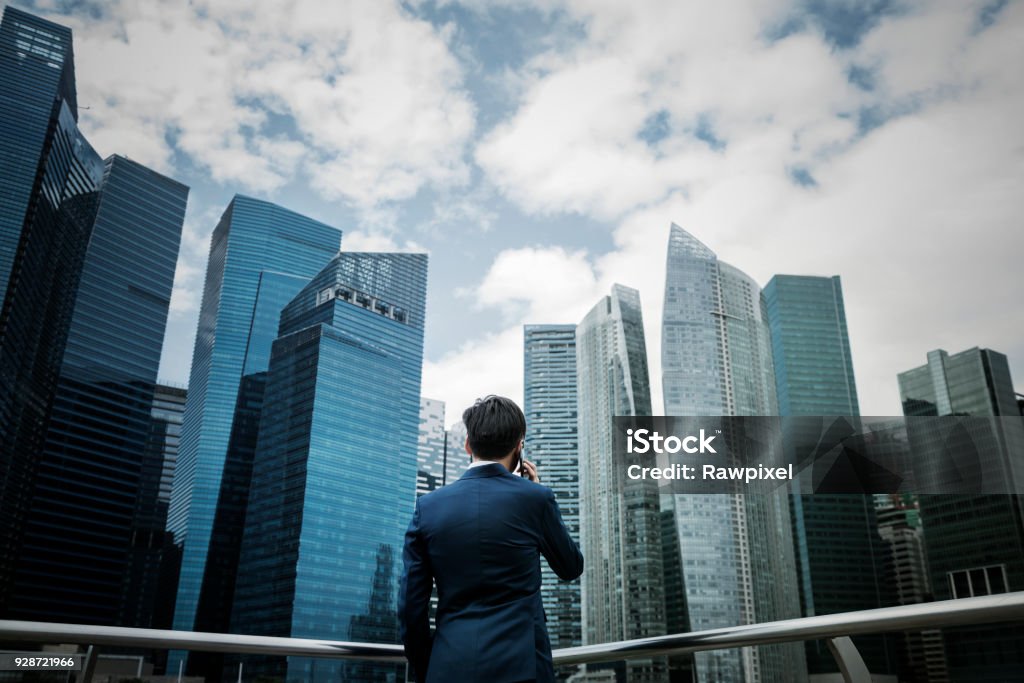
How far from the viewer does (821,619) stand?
1.34 metres

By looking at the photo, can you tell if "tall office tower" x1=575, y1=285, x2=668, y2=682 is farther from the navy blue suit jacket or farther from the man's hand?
the navy blue suit jacket

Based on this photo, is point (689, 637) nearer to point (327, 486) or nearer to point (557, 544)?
point (557, 544)

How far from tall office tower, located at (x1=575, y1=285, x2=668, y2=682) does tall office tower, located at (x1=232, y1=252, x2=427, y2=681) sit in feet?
72.4

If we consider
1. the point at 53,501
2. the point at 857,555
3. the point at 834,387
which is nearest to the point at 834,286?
the point at 834,387

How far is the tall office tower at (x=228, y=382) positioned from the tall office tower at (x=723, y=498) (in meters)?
49.7

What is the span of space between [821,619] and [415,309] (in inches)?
4083

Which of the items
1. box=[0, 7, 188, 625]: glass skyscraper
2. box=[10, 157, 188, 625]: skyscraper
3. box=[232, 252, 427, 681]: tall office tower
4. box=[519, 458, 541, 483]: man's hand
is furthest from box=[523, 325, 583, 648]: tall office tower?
box=[519, 458, 541, 483]: man's hand

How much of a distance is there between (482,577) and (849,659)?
697mm

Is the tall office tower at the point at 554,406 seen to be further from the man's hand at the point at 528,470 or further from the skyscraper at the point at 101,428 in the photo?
the man's hand at the point at 528,470

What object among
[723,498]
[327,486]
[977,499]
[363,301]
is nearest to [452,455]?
[363,301]

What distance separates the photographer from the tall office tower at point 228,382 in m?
85.8

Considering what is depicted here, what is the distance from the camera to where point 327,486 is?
7512 cm

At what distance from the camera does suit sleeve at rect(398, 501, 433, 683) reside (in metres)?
1.50

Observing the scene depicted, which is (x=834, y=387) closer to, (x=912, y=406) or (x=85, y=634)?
(x=912, y=406)
